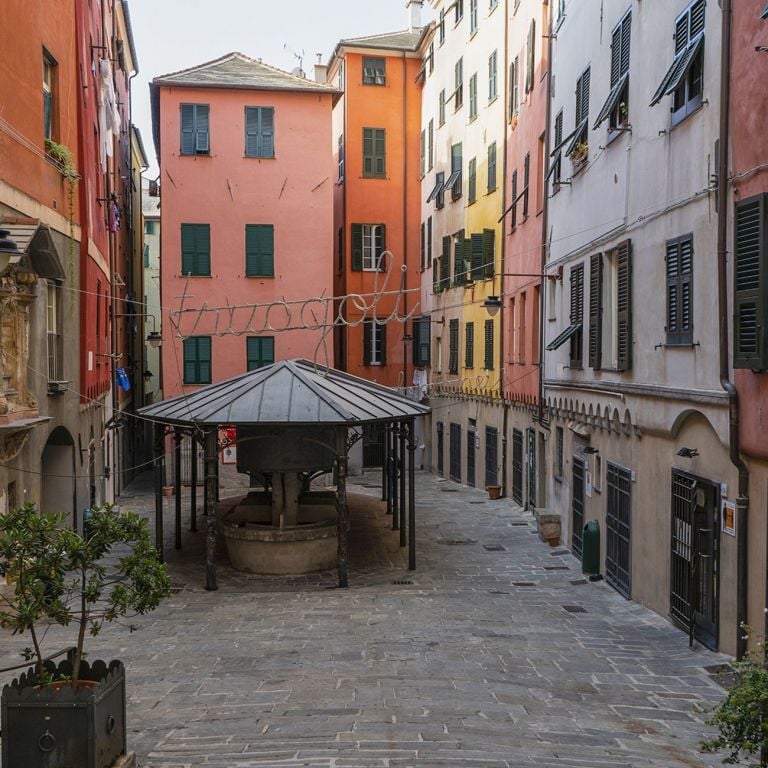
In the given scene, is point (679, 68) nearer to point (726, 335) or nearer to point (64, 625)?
point (726, 335)

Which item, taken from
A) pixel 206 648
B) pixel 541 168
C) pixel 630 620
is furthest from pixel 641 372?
pixel 541 168

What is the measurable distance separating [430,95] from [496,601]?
26975 millimetres

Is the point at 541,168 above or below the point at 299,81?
below

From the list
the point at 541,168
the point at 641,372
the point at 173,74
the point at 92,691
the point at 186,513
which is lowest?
the point at 186,513

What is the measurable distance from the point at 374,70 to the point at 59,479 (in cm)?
2549

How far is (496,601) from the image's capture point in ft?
50.4

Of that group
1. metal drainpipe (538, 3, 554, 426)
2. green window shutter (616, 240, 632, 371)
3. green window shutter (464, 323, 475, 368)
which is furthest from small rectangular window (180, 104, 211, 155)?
green window shutter (616, 240, 632, 371)

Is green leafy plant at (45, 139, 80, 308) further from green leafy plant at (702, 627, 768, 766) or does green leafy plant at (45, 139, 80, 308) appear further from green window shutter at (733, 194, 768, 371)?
green leafy plant at (702, 627, 768, 766)

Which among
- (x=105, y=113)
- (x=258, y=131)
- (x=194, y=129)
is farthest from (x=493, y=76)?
(x=105, y=113)

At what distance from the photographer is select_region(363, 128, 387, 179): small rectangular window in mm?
38062

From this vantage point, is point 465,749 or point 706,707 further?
point 706,707

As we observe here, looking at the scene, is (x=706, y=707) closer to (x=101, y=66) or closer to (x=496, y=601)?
(x=496, y=601)

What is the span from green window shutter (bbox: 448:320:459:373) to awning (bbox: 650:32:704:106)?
20322 mm

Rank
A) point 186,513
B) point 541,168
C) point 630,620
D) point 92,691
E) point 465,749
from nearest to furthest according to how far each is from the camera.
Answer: point 92,691, point 465,749, point 630,620, point 541,168, point 186,513
